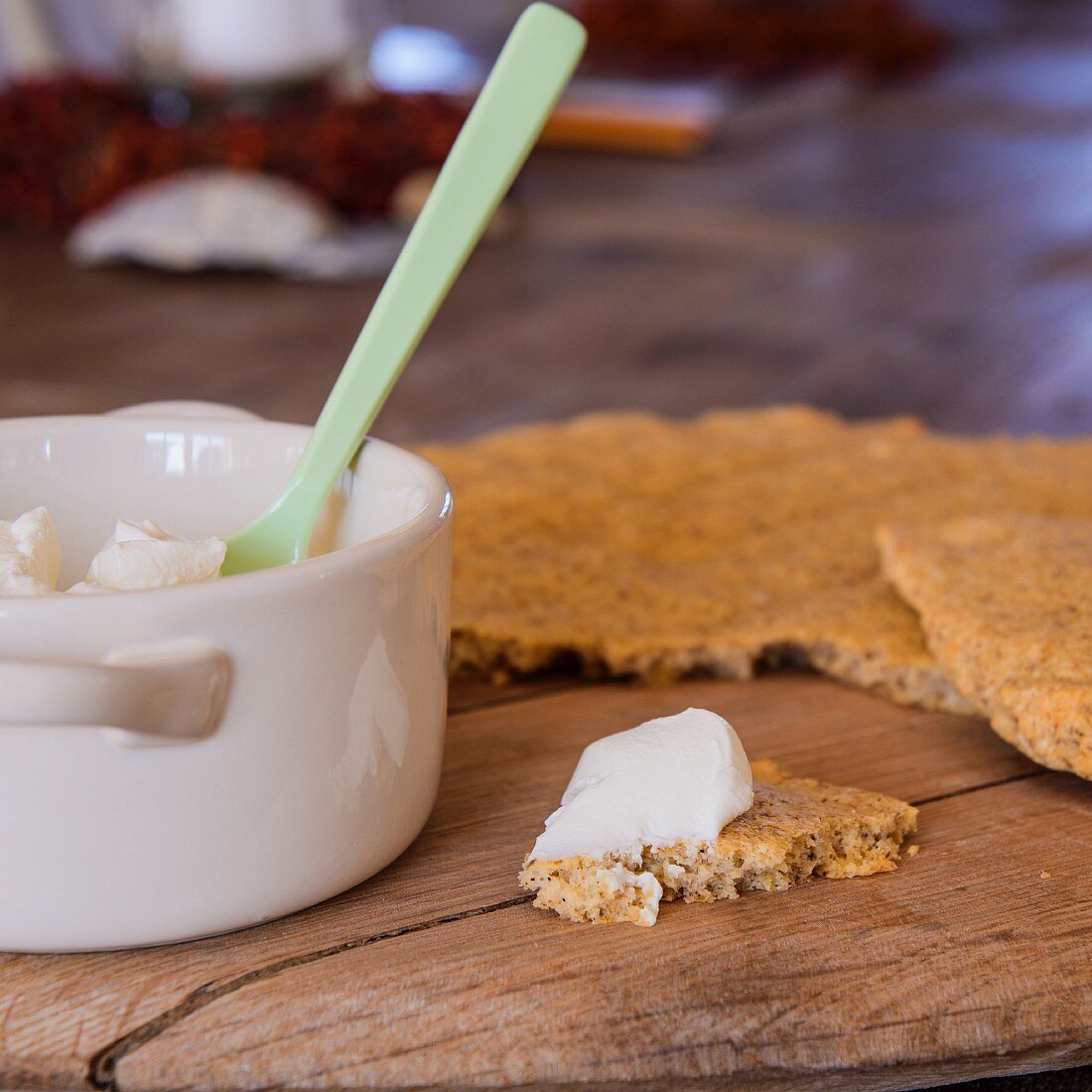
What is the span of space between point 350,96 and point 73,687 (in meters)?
2.09

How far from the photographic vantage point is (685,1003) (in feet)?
1.53

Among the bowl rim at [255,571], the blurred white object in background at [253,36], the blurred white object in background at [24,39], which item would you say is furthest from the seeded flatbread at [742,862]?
the blurred white object in background at [24,39]

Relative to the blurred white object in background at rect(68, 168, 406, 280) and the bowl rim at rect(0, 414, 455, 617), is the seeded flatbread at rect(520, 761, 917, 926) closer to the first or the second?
the bowl rim at rect(0, 414, 455, 617)

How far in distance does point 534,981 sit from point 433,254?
27 cm

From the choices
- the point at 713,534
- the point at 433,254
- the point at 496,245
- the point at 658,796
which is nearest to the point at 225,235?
the point at 496,245

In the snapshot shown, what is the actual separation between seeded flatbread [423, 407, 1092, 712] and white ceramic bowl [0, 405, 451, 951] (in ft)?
0.63

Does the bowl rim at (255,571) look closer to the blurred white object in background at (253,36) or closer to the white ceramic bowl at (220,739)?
the white ceramic bowl at (220,739)

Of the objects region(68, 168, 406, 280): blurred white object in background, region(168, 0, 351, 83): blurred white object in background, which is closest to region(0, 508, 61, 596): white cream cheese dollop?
region(68, 168, 406, 280): blurred white object in background

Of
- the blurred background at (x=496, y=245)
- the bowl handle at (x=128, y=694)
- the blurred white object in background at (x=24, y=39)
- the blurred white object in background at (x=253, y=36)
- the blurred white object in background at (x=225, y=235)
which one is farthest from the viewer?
the blurred white object in background at (x=24, y=39)

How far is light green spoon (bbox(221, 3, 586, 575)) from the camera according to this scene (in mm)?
533

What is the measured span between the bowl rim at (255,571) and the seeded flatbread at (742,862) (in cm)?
13

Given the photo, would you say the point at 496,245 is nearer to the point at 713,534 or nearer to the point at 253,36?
the point at 253,36

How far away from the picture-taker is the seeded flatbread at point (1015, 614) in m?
0.58

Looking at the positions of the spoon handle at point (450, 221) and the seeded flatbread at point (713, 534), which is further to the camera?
the seeded flatbread at point (713, 534)
